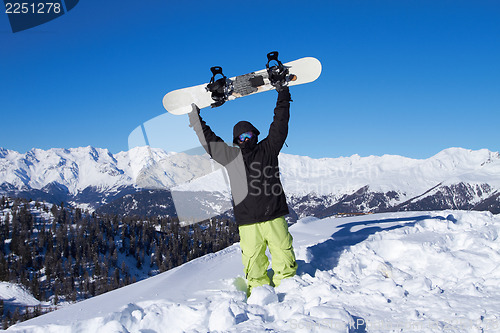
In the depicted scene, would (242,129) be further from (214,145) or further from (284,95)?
(284,95)

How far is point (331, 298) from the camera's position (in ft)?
16.2

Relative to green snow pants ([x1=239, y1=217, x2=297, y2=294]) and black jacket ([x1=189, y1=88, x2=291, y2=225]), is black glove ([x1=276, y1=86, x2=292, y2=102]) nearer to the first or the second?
black jacket ([x1=189, y1=88, x2=291, y2=225])

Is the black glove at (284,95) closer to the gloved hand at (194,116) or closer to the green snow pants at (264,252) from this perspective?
the gloved hand at (194,116)

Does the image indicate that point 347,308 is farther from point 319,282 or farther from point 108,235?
point 108,235

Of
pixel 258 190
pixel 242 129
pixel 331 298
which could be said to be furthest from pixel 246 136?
pixel 331 298

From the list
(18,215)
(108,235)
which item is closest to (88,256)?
(108,235)

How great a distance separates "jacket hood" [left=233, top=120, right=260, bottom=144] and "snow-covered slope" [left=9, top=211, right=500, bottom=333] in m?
2.59

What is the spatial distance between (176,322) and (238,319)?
0.85 m

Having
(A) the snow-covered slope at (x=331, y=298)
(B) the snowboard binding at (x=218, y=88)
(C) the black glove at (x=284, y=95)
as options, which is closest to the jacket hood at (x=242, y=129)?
(C) the black glove at (x=284, y=95)

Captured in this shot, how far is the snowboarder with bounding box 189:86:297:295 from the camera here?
607 centimetres

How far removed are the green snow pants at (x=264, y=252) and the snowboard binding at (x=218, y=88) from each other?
298 cm

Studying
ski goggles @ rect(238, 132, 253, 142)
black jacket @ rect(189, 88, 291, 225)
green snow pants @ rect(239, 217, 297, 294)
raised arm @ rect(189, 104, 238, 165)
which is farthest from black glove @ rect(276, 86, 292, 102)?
green snow pants @ rect(239, 217, 297, 294)

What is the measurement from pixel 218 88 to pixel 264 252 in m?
3.57

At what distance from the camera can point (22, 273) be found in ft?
449
